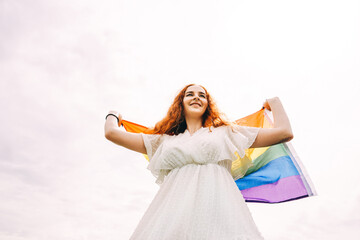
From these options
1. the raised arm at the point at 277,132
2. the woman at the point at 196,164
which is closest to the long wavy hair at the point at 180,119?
the woman at the point at 196,164

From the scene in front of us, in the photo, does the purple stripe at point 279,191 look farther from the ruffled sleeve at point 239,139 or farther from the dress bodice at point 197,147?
the dress bodice at point 197,147

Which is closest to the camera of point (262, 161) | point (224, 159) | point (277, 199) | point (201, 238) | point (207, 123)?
point (201, 238)

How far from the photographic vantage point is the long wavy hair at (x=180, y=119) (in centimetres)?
338

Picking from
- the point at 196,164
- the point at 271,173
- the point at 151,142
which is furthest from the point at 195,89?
the point at 271,173

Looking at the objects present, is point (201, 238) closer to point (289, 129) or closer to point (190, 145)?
point (190, 145)

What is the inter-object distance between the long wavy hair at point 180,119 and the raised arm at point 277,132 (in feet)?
1.37

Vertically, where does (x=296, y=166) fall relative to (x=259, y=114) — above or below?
below

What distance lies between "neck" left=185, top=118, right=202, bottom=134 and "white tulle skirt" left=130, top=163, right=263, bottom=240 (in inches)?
24.5

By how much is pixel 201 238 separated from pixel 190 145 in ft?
3.01

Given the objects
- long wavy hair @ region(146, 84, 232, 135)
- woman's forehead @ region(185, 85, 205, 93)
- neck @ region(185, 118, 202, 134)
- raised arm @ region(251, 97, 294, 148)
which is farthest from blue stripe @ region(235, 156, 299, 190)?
woman's forehead @ region(185, 85, 205, 93)

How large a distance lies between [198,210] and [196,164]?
513 mm

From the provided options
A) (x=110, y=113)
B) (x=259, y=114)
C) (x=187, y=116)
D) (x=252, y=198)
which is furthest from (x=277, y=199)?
(x=110, y=113)

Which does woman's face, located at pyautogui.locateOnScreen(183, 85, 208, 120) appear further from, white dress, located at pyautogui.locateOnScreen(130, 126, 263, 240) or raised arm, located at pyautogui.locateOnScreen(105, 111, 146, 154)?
raised arm, located at pyautogui.locateOnScreen(105, 111, 146, 154)

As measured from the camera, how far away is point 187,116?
11.5 feet
